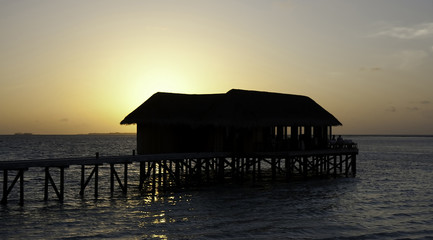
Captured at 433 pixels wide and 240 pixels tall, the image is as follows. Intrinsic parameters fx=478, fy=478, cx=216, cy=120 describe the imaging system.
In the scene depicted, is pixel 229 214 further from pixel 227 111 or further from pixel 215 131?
pixel 227 111

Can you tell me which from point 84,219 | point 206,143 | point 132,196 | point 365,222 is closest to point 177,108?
point 206,143

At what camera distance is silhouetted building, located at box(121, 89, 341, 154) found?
103ft

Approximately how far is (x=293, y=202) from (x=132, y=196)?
345 inches

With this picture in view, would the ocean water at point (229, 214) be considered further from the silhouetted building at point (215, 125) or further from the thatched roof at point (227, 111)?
the thatched roof at point (227, 111)

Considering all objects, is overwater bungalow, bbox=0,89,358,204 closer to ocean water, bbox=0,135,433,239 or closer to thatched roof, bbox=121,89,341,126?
thatched roof, bbox=121,89,341,126

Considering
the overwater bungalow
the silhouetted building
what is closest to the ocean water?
the overwater bungalow

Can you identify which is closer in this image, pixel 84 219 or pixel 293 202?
pixel 84 219

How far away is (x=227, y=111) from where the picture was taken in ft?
105

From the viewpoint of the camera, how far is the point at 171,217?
65.2 feet

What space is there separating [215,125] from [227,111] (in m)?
1.63

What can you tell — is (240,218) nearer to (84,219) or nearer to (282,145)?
(84,219)

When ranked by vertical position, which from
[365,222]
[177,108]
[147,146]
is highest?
[177,108]

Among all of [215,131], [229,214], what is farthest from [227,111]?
[229,214]

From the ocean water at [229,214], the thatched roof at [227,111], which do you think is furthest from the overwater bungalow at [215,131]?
the ocean water at [229,214]
